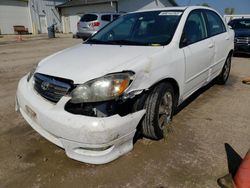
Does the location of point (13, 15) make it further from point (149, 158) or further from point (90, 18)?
point (149, 158)

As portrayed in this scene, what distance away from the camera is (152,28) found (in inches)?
146

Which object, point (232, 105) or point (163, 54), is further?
point (232, 105)

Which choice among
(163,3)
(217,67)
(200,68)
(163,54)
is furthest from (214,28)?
(163,3)

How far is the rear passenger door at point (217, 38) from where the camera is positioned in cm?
450

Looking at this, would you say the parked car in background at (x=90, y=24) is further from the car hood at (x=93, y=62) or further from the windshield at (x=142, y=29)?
the car hood at (x=93, y=62)

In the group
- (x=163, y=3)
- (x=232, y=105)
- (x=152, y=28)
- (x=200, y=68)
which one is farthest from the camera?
(x=163, y=3)

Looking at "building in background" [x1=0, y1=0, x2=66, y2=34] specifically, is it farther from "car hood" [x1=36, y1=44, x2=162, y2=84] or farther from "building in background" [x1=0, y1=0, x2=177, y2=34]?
"car hood" [x1=36, y1=44, x2=162, y2=84]

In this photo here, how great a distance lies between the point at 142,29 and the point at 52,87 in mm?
1798

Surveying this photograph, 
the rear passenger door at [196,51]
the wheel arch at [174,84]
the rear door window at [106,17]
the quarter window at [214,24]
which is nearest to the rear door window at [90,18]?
the rear door window at [106,17]

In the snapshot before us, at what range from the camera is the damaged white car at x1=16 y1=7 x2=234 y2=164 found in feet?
7.91

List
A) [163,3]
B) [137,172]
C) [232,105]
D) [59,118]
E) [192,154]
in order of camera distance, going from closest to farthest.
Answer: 1. [59,118]
2. [137,172]
3. [192,154]
4. [232,105]
5. [163,3]

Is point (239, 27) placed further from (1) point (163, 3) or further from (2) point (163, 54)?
(1) point (163, 3)

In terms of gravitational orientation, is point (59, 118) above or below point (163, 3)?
below

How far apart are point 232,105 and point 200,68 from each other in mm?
1086
